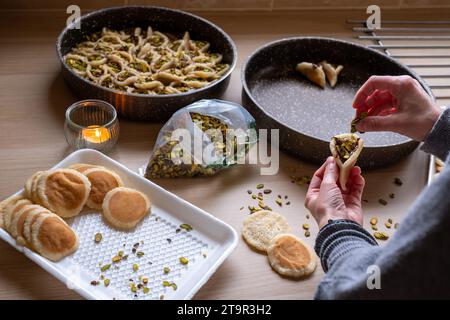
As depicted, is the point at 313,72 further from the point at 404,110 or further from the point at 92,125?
the point at 92,125

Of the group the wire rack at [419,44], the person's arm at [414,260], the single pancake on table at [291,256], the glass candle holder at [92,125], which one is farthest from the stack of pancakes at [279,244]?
the wire rack at [419,44]

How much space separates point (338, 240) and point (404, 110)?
389 mm

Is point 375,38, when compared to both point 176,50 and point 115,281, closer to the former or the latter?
point 176,50

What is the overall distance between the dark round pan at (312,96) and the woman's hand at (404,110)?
3.3 inches

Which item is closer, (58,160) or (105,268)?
(105,268)

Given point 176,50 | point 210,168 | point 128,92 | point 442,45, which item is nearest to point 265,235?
point 210,168

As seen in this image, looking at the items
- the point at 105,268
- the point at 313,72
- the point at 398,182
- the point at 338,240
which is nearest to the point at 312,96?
the point at 313,72

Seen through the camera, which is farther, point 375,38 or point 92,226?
point 375,38

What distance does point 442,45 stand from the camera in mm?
1782

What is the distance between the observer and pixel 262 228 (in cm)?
108

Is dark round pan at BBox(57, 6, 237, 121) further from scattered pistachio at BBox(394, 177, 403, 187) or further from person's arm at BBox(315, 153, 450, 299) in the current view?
person's arm at BBox(315, 153, 450, 299)

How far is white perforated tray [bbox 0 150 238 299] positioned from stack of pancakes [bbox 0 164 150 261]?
0.02m

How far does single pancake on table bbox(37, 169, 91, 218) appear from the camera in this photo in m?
1.01
